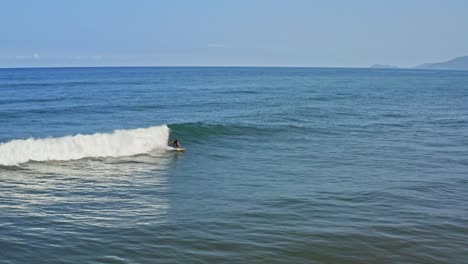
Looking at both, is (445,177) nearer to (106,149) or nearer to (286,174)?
(286,174)

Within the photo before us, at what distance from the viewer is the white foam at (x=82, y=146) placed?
2228 cm

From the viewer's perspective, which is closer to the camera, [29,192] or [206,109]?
[29,192]

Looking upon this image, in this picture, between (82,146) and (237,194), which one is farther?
(82,146)

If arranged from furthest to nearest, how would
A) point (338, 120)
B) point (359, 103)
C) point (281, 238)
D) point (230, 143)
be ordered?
point (359, 103) < point (338, 120) < point (230, 143) < point (281, 238)

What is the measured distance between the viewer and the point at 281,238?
38.7 ft

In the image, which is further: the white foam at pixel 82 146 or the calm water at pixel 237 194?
the white foam at pixel 82 146

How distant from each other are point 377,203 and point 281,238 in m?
4.56

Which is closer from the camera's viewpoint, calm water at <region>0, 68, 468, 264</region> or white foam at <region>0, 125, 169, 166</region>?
calm water at <region>0, 68, 468, 264</region>

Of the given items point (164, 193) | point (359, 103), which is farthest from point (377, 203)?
point (359, 103)

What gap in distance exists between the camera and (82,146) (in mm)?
24734

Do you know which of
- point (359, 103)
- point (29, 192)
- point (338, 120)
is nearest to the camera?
point (29, 192)

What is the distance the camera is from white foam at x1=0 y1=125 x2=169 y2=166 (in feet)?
73.1

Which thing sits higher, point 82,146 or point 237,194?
point 82,146

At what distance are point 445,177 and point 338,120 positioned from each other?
19257 millimetres
